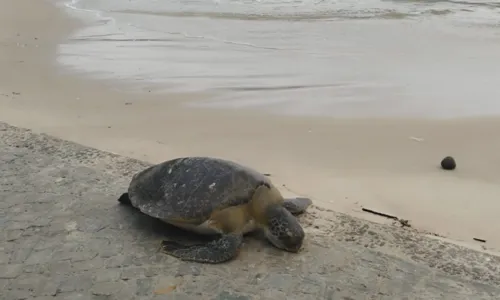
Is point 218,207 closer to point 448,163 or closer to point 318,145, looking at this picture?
point 318,145

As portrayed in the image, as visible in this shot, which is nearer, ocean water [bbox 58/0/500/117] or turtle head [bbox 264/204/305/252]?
turtle head [bbox 264/204/305/252]

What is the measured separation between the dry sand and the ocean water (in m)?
0.52

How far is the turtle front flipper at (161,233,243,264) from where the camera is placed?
3.73m

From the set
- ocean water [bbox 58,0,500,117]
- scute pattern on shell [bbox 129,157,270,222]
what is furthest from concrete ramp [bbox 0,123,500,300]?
ocean water [bbox 58,0,500,117]

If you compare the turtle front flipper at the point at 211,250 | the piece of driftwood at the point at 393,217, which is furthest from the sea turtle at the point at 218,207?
the piece of driftwood at the point at 393,217

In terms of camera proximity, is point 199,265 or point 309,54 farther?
point 309,54

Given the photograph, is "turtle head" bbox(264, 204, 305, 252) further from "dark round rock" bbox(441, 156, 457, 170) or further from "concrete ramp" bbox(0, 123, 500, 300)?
"dark round rock" bbox(441, 156, 457, 170)

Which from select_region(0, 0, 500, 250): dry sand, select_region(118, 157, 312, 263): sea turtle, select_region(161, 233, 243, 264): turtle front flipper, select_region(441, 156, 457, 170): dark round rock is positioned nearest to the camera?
select_region(161, 233, 243, 264): turtle front flipper

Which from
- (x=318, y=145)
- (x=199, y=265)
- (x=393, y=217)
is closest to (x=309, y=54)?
(x=318, y=145)

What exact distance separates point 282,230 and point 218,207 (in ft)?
1.45

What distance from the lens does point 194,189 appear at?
3.96m

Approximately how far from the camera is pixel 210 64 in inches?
373

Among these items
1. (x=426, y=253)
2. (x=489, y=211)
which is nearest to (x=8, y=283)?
(x=426, y=253)

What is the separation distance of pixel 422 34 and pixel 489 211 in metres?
8.20
